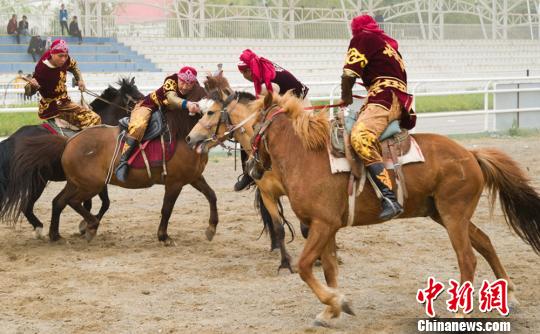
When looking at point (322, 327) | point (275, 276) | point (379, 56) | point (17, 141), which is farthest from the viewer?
point (17, 141)

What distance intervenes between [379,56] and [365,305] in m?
1.89

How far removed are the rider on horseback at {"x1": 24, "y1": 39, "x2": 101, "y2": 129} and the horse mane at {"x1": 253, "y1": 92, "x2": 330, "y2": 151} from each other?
390 centimetres

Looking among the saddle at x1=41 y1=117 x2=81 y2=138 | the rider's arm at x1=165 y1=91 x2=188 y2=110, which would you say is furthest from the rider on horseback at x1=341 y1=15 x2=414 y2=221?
the saddle at x1=41 y1=117 x2=81 y2=138

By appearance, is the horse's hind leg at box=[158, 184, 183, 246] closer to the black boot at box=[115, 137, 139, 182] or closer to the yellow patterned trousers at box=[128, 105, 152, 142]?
the black boot at box=[115, 137, 139, 182]

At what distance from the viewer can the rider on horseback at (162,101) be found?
8.35m

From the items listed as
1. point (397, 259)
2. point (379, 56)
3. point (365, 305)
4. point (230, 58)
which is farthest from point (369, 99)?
point (230, 58)

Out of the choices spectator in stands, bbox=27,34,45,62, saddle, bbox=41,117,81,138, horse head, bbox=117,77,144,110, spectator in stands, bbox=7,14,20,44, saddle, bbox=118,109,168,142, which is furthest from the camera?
spectator in stands, bbox=7,14,20,44

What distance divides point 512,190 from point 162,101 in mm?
3945

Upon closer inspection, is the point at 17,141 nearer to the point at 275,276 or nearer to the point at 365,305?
the point at 275,276

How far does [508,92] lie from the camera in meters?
18.3

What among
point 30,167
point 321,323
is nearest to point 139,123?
point 30,167

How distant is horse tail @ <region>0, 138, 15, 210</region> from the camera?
8.56 meters

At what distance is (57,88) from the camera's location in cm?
919

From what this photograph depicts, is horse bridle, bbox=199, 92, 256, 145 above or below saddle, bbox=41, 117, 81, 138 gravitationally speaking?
above
